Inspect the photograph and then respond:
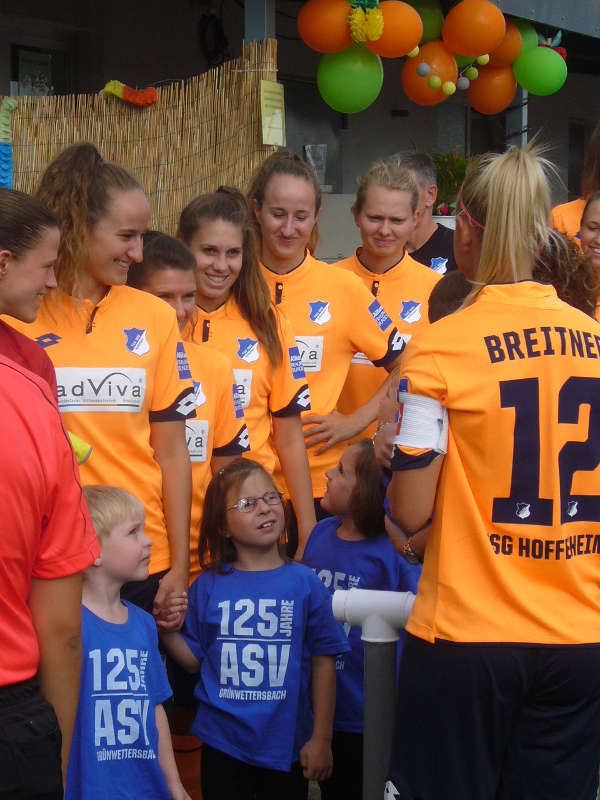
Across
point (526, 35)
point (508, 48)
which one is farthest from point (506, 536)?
point (526, 35)

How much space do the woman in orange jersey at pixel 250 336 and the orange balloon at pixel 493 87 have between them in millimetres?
4959

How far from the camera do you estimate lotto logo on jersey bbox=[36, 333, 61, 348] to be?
2.96 metres

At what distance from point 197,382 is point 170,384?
320 mm

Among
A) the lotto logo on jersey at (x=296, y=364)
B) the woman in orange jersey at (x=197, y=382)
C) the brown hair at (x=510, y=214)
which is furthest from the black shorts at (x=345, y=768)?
the brown hair at (x=510, y=214)

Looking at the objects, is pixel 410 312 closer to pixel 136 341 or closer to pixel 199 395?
pixel 199 395

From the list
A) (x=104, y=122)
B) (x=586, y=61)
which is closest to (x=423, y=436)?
(x=104, y=122)

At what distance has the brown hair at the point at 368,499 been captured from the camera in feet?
10.7

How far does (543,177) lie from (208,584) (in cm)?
162

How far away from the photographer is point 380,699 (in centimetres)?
247

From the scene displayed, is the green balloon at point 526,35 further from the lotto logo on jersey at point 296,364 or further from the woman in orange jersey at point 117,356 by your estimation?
the woman in orange jersey at point 117,356

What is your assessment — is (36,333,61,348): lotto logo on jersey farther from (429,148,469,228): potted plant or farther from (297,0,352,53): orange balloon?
(429,148,469,228): potted plant

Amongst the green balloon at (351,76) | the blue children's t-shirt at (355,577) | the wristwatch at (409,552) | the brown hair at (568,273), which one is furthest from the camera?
the green balloon at (351,76)

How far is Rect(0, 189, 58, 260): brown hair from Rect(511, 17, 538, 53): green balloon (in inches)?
258

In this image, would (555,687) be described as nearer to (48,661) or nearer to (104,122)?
(48,661)
